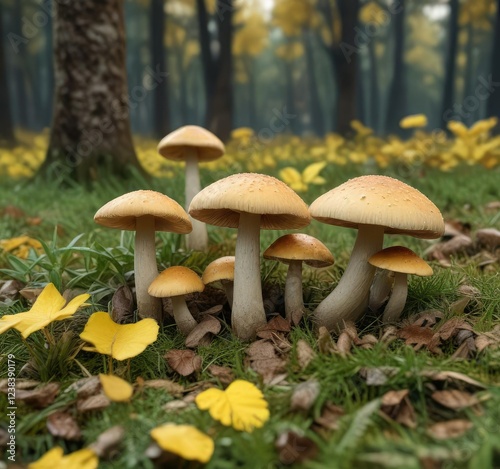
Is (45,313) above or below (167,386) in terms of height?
above

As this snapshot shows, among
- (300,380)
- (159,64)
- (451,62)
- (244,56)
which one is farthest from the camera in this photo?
(244,56)

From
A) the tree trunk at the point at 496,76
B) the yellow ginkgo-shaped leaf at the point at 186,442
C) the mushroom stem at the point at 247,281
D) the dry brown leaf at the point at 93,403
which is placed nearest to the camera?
the yellow ginkgo-shaped leaf at the point at 186,442

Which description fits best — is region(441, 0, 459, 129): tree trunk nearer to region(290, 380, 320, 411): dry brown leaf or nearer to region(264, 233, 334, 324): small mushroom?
region(264, 233, 334, 324): small mushroom

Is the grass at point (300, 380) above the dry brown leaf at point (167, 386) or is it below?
above

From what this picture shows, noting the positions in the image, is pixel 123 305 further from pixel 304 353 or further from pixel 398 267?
pixel 398 267

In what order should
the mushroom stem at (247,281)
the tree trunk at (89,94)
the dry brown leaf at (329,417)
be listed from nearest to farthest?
the dry brown leaf at (329,417), the mushroom stem at (247,281), the tree trunk at (89,94)

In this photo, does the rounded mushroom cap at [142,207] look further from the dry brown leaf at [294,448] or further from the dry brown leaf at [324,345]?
the dry brown leaf at [294,448]

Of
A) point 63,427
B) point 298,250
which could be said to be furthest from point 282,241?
point 63,427
